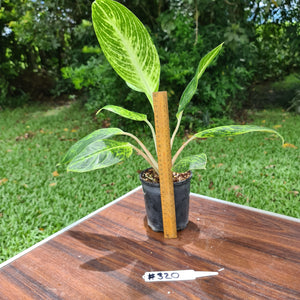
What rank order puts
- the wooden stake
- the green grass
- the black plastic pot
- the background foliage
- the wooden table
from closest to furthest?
the wooden table, the wooden stake, the black plastic pot, the green grass, the background foliage

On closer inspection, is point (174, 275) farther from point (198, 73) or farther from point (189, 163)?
point (198, 73)

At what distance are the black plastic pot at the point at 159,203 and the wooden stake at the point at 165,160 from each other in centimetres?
5

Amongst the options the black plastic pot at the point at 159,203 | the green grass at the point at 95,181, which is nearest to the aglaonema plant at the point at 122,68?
the black plastic pot at the point at 159,203

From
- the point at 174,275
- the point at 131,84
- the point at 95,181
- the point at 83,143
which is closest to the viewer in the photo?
the point at 174,275

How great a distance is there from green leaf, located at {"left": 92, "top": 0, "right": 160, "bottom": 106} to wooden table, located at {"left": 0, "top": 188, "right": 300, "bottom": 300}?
0.59 m

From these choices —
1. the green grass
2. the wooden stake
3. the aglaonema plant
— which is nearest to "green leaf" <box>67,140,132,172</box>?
the aglaonema plant

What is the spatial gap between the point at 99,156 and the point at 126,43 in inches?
15.6

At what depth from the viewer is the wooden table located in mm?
812

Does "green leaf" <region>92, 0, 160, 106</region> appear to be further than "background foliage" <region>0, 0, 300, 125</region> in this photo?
No

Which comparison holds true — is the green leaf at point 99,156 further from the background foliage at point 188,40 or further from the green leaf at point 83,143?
the background foliage at point 188,40

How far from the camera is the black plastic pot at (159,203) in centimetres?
104

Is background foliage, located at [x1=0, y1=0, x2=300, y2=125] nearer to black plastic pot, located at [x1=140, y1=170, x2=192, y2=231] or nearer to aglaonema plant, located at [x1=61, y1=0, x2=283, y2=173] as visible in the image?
aglaonema plant, located at [x1=61, y1=0, x2=283, y2=173]

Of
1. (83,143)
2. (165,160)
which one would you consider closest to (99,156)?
(83,143)

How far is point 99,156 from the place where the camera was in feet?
3.10
